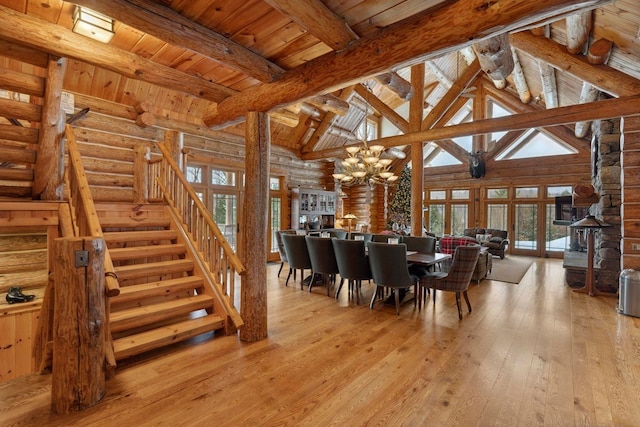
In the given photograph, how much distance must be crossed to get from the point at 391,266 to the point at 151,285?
288 cm

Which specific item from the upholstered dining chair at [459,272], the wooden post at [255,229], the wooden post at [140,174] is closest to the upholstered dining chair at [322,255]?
the upholstered dining chair at [459,272]

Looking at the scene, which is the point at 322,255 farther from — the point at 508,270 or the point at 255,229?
the point at 508,270

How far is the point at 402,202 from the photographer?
1186cm

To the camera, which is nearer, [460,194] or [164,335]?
[164,335]

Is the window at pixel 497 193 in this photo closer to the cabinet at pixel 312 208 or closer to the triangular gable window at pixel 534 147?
the triangular gable window at pixel 534 147

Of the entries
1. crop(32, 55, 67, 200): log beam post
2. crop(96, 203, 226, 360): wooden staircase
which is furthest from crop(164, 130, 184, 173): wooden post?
crop(32, 55, 67, 200): log beam post

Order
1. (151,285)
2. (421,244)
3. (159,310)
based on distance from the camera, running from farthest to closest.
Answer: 1. (421,244)
2. (151,285)
3. (159,310)

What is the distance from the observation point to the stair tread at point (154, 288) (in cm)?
315

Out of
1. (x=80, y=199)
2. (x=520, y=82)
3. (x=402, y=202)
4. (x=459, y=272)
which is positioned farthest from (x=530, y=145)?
(x=80, y=199)

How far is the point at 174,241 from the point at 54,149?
1629mm

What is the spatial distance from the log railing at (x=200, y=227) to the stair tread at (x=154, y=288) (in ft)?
0.75

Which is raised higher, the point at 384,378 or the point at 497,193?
the point at 497,193

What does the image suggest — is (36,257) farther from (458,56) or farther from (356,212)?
(458,56)

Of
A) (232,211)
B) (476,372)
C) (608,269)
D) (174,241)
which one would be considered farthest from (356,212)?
(476,372)
